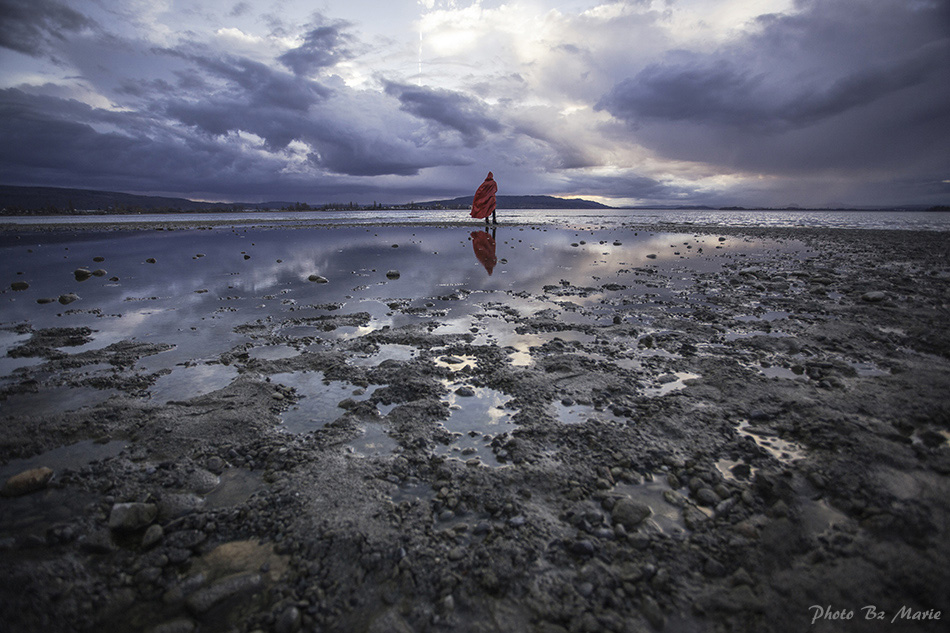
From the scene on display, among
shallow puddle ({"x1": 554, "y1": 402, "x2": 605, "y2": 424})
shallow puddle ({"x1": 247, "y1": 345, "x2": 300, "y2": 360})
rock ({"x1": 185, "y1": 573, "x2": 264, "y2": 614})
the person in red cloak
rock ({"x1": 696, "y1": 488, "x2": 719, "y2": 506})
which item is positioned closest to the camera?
rock ({"x1": 185, "y1": 573, "x2": 264, "y2": 614})

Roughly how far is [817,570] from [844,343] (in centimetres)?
750

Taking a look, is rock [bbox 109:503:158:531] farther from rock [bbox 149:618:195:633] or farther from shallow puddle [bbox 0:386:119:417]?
shallow puddle [bbox 0:386:119:417]

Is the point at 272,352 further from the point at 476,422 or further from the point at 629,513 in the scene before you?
the point at 629,513

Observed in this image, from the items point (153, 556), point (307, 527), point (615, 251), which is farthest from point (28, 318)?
point (615, 251)

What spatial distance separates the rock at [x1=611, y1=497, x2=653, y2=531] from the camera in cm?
376

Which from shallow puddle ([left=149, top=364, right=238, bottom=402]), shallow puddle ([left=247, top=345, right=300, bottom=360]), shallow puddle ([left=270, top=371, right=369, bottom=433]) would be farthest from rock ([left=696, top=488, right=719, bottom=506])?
shallow puddle ([left=247, top=345, right=300, bottom=360])

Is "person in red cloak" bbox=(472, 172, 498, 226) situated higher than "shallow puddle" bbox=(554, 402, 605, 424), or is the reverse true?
"person in red cloak" bbox=(472, 172, 498, 226)

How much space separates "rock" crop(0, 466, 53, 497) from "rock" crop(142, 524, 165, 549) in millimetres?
1737

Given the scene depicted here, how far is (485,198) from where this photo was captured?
46.9 m

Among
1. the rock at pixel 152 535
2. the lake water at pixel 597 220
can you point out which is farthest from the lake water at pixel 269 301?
the lake water at pixel 597 220

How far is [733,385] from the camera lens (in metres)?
6.48

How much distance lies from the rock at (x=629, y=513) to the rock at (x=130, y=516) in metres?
4.71

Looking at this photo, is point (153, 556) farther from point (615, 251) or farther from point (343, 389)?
point (615, 251)

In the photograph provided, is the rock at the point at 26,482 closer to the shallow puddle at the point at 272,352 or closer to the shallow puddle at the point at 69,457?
the shallow puddle at the point at 69,457
